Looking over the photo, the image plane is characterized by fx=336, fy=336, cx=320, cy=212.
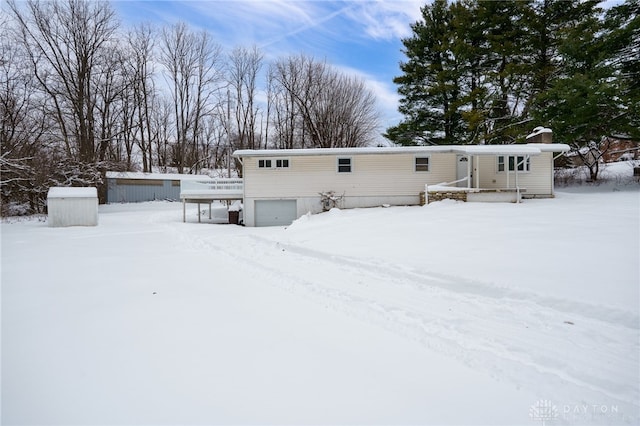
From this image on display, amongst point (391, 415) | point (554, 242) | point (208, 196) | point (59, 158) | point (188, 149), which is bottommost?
point (391, 415)

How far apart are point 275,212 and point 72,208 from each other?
28.7ft

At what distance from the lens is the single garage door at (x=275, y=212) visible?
1589 centimetres

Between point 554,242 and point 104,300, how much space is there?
26.9ft

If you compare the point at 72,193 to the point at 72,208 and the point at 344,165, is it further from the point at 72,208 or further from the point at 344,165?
the point at 344,165

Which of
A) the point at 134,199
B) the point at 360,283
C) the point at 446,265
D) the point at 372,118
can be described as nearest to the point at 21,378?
the point at 360,283

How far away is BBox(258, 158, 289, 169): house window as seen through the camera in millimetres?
15727

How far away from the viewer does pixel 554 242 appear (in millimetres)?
6879

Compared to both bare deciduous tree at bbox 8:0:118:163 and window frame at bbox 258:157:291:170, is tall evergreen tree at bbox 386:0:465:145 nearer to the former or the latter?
window frame at bbox 258:157:291:170

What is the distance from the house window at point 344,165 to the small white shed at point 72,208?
11047 millimetres

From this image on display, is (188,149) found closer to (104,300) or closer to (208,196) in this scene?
(208,196)

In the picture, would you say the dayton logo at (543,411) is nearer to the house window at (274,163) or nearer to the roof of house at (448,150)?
the roof of house at (448,150)

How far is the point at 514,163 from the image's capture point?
1534 cm

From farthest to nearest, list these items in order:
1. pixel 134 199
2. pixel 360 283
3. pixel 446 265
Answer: pixel 134 199 → pixel 446 265 → pixel 360 283

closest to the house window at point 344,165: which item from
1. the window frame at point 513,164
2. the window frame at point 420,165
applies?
the window frame at point 420,165
